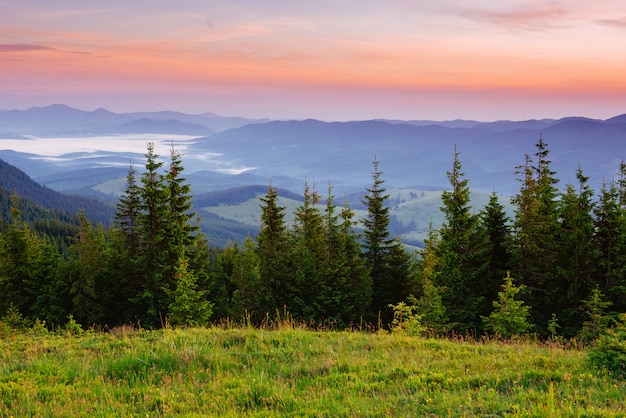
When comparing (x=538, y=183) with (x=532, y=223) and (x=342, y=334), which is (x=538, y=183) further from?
(x=342, y=334)

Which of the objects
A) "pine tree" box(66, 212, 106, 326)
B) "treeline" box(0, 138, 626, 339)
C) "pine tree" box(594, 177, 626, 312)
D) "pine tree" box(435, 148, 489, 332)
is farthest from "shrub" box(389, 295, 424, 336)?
"pine tree" box(66, 212, 106, 326)

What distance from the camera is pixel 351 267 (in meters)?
38.6

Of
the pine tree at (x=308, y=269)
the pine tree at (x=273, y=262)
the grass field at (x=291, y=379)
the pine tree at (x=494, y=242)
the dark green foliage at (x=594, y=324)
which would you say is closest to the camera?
the grass field at (x=291, y=379)

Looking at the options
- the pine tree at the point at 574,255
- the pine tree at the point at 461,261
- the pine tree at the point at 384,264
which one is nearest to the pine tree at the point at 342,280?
the pine tree at the point at 384,264

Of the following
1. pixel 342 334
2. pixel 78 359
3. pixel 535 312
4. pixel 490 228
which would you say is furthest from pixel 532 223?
pixel 78 359

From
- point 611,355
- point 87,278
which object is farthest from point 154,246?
Result: point 611,355

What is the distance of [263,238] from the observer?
3831 centimetres

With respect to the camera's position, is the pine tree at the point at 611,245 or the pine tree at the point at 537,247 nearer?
the pine tree at the point at 611,245

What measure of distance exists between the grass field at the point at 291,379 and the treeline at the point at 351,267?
15.4m

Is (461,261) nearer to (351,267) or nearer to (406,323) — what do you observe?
(351,267)

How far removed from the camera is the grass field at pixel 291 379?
23.2ft

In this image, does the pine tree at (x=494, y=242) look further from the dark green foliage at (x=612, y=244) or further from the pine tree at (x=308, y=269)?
the pine tree at (x=308, y=269)

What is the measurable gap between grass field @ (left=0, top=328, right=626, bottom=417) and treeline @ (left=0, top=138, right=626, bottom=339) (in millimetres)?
15386

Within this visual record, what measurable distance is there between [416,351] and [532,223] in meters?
24.6
